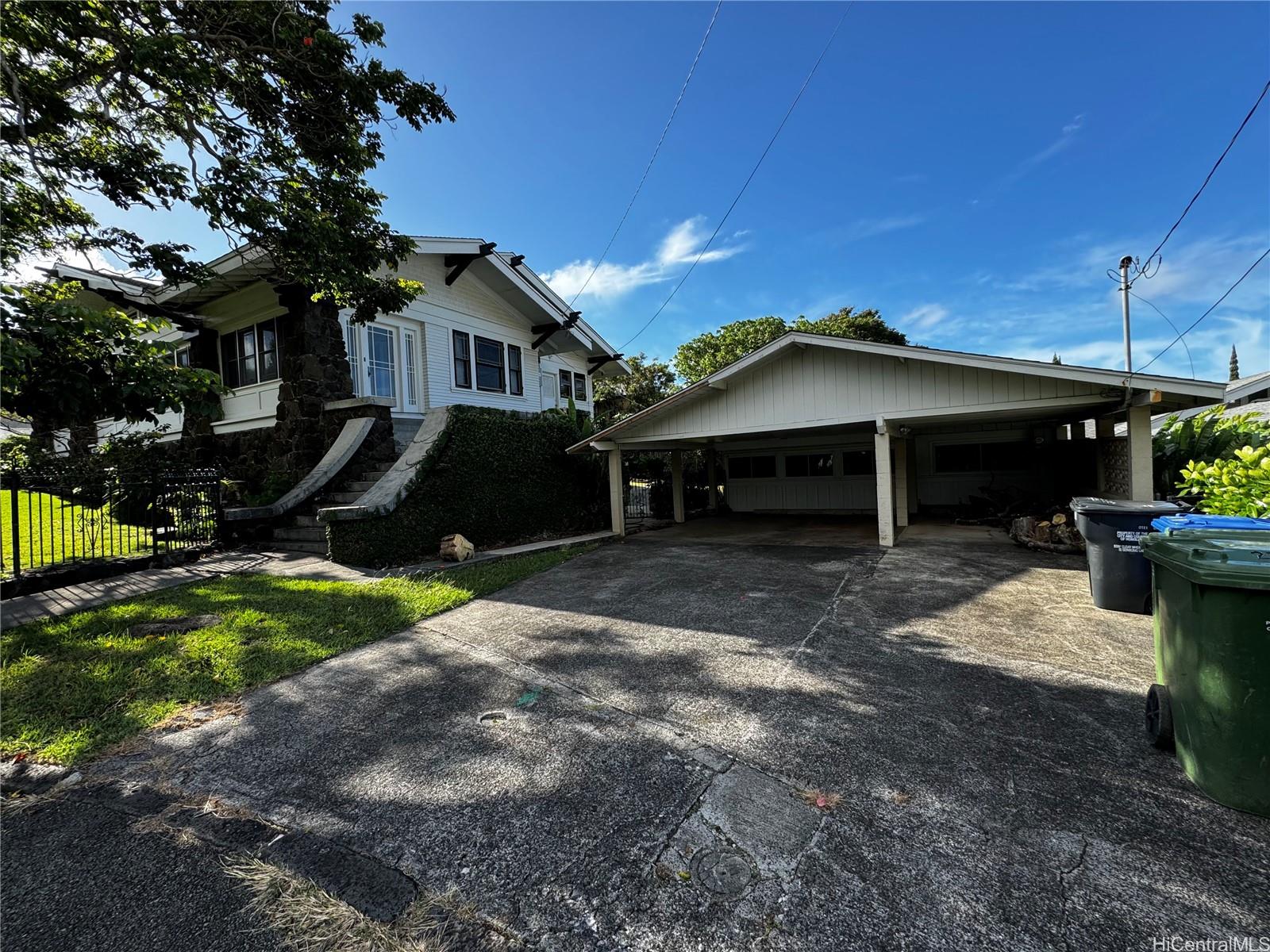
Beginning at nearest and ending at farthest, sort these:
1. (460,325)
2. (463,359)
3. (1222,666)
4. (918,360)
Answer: (1222,666)
(918,360)
(460,325)
(463,359)

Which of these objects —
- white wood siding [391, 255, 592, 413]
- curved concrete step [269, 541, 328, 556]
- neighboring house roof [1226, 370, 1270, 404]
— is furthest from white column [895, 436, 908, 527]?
neighboring house roof [1226, 370, 1270, 404]

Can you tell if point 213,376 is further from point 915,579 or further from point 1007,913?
point 915,579

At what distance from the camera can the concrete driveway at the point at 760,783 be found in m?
1.69

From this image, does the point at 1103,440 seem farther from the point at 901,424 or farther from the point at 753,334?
the point at 753,334

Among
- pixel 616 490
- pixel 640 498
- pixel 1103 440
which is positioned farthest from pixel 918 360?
pixel 640 498

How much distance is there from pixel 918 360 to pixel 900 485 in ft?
15.2

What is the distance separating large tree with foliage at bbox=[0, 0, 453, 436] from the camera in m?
5.55

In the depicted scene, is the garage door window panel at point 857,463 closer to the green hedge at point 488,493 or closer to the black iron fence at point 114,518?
the green hedge at point 488,493

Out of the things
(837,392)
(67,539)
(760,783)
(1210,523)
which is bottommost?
(760,783)

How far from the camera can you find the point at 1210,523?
3.75 m

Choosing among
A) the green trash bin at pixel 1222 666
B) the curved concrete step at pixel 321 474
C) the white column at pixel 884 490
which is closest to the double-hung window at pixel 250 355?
the curved concrete step at pixel 321 474

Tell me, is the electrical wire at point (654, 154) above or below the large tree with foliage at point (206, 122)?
above

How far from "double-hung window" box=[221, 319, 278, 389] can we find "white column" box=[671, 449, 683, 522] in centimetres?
951

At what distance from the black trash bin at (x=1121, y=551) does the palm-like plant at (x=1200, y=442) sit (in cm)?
456
